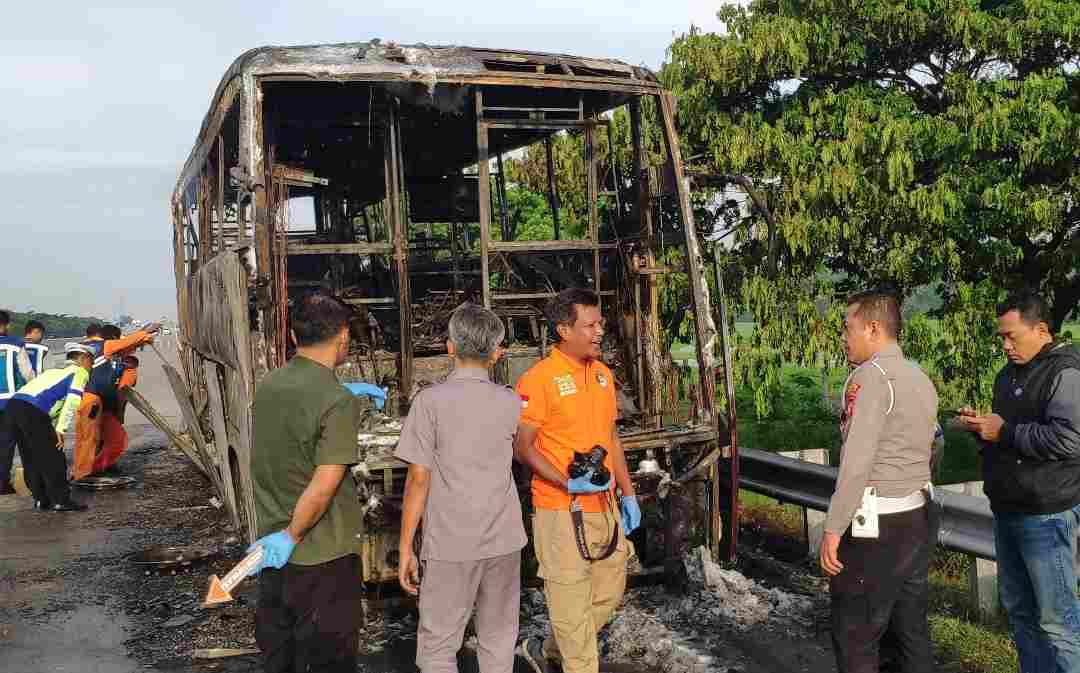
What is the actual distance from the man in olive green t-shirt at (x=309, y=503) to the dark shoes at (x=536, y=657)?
1.23m

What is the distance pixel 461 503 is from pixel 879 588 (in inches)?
60.4

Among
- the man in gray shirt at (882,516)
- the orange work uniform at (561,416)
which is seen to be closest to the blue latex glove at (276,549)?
the orange work uniform at (561,416)

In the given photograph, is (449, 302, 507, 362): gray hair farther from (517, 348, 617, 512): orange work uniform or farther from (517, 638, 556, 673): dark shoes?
(517, 638, 556, 673): dark shoes

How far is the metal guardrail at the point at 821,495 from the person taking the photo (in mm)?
4664

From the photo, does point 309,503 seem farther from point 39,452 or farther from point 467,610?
point 39,452

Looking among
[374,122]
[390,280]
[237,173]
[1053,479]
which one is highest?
[374,122]

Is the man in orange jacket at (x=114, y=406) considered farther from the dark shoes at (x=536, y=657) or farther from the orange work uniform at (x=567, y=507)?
the orange work uniform at (x=567, y=507)

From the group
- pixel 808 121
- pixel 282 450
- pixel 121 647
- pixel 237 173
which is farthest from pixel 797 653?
pixel 808 121

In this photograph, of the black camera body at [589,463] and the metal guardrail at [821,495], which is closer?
the black camera body at [589,463]

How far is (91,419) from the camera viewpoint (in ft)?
33.8

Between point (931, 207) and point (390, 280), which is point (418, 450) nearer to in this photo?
→ point (390, 280)

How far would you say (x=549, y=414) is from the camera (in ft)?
13.4

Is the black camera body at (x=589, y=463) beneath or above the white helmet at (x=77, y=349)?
beneath

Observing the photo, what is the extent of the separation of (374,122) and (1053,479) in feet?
22.7
